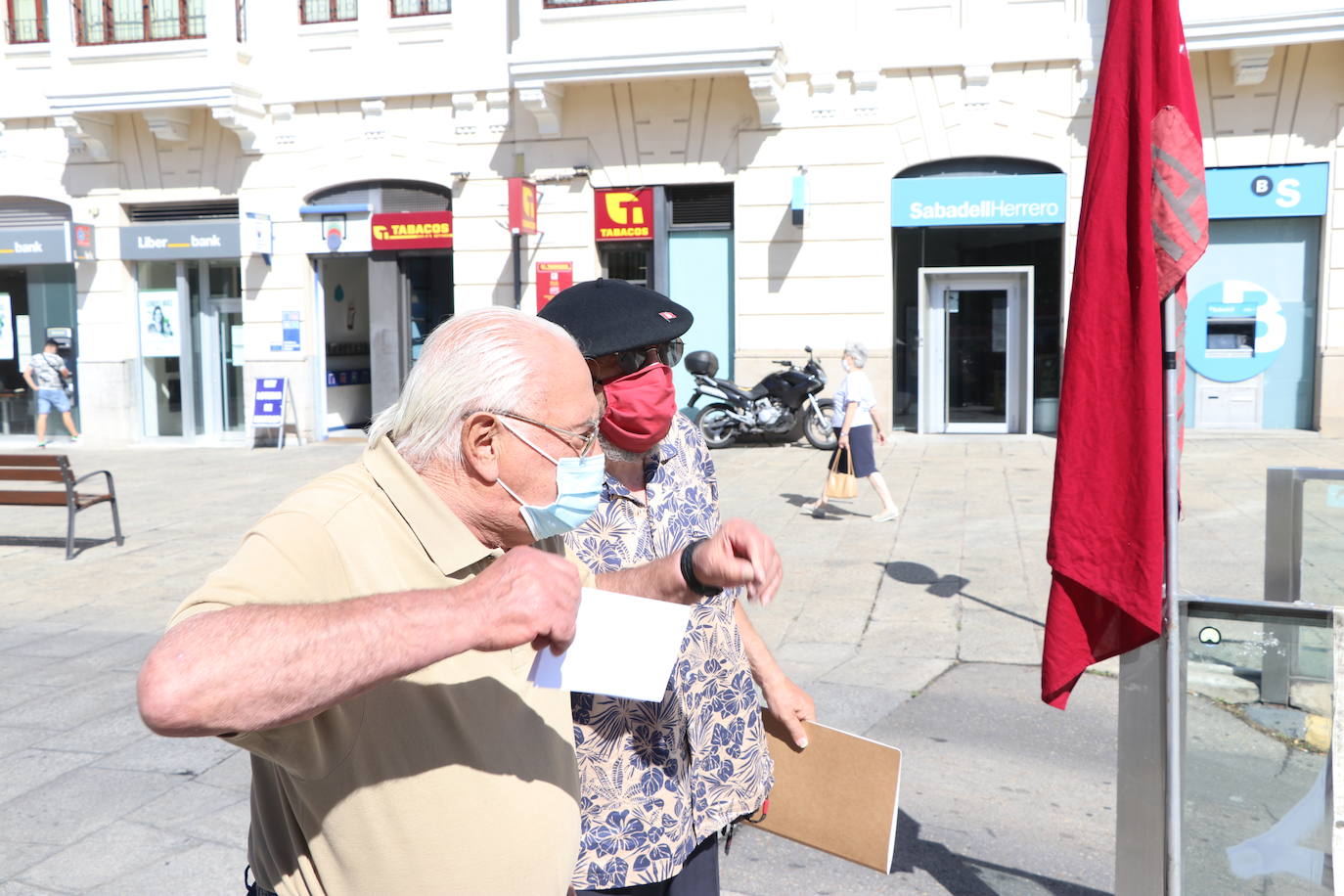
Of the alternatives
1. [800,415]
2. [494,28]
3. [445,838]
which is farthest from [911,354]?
[445,838]

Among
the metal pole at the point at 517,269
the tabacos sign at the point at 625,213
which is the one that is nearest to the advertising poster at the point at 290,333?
the metal pole at the point at 517,269

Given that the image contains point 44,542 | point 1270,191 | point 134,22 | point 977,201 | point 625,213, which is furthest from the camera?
point 134,22

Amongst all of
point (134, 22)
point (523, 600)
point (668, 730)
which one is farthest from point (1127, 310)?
point (134, 22)

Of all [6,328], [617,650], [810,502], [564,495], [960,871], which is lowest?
[960,871]

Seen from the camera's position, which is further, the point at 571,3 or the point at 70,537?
the point at 571,3

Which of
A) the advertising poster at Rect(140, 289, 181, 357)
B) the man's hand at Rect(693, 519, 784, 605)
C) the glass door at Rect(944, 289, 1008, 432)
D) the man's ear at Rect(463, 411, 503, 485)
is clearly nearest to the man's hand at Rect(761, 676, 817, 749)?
the man's hand at Rect(693, 519, 784, 605)

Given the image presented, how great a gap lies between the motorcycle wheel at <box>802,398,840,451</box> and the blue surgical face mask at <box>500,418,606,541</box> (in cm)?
1291

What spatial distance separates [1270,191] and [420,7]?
39.4 feet

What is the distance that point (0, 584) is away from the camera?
825 cm

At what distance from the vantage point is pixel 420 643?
1309mm

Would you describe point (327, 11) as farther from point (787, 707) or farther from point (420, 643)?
point (420, 643)

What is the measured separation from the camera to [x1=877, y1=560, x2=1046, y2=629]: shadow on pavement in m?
7.28

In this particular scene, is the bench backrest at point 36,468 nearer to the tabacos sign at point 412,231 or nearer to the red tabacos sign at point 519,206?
the red tabacos sign at point 519,206

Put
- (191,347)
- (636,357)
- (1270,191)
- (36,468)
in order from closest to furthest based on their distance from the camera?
(636,357) < (36,468) < (1270,191) < (191,347)
